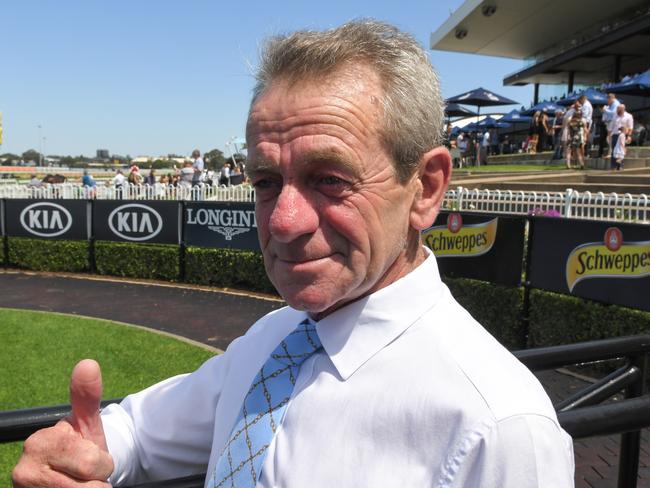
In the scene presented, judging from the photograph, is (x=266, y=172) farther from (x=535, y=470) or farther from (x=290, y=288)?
(x=535, y=470)

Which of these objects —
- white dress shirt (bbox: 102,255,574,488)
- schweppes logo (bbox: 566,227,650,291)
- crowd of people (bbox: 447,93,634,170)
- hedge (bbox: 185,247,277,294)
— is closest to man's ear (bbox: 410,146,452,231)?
white dress shirt (bbox: 102,255,574,488)

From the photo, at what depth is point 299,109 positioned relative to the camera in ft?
4.31

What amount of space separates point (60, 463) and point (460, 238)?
7081 mm

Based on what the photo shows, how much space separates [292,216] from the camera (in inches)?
50.8

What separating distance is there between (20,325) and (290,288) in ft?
25.6

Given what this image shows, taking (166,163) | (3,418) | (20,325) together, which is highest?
(166,163)

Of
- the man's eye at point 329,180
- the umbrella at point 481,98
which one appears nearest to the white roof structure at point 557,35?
the umbrella at point 481,98

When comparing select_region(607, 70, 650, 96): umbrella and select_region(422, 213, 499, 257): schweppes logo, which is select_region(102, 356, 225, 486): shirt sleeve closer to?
select_region(422, 213, 499, 257): schweppes logo

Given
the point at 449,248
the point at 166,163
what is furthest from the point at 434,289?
the point at 166,163

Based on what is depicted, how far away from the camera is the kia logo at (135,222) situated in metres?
12.0

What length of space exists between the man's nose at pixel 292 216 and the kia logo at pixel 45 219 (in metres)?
12.6

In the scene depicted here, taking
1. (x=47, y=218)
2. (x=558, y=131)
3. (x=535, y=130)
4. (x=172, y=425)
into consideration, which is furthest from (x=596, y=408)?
(x=535, y=130)

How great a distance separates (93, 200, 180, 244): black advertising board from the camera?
11.9 metres

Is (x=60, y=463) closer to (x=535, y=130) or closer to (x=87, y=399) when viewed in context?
(x=87, y=399)
